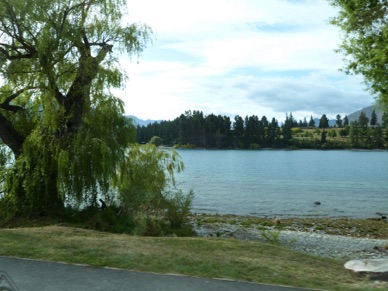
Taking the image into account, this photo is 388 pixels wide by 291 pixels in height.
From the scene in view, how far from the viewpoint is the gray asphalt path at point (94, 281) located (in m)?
5.93

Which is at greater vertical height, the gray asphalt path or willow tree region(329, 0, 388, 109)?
willow tree region(329, 0, 388, 109)

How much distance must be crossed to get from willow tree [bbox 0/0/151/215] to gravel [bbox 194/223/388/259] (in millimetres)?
7193

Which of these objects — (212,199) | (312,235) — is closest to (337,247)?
(312,235)

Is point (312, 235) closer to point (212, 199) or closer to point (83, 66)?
point (83, 66)

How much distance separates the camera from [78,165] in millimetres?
16703

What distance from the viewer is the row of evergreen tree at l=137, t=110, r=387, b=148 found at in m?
153

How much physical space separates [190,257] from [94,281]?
2.21 m

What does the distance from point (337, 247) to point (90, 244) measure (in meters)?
15.2

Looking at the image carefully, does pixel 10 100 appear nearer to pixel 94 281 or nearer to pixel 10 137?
pixel 10 137

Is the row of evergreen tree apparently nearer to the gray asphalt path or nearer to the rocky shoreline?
the rocky shoreline

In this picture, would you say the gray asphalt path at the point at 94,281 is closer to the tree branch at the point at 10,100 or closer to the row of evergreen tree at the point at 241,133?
the tree branch at the point at 10,100

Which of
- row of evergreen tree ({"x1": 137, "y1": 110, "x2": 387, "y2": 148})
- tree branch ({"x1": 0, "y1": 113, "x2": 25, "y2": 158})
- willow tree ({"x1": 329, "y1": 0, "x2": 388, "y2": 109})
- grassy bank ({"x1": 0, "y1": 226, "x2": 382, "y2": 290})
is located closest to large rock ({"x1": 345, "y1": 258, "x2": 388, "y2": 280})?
grassy bank ({"x1": 0, "y1": 226, "x2": 382, "y2": 290})

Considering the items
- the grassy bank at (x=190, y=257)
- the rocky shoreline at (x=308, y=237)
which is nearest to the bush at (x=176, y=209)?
the rocky shoreline at (x=308, y=237)

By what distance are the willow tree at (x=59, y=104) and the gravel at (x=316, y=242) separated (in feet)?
23.6
